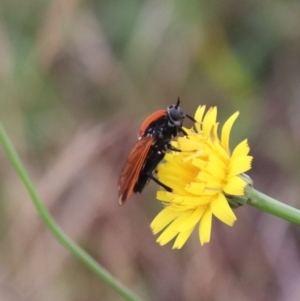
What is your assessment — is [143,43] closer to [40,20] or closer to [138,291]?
[40,20]

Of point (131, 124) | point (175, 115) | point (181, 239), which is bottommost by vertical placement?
point (131, 124)

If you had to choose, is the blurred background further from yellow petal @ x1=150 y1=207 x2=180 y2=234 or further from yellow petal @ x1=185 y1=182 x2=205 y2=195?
yellow petal @ x1=185 y1=182 x2=205 y2=195

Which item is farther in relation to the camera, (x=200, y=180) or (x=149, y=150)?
(x=149, y=150)

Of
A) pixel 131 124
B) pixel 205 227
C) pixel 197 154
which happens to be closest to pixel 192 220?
pixel 205 227

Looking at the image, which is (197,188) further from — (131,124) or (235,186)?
(131,124)

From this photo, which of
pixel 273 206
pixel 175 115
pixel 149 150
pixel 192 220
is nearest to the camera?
pixel 273 206

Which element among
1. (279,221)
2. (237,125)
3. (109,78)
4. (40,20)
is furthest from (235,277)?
(40,20)

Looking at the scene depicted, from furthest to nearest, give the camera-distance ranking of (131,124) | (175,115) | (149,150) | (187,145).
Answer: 1. (131,124)
2. (175,115)
3. (149,150)
4. (187,145)
